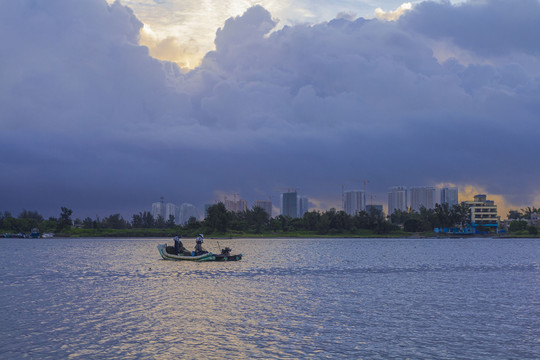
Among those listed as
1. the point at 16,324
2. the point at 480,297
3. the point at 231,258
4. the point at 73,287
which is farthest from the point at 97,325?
the point at 231,258

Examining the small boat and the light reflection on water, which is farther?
the small boat

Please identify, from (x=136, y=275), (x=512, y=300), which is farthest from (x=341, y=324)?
(x=136, y=275)

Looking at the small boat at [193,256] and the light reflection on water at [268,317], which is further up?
the small boat at [193,256]

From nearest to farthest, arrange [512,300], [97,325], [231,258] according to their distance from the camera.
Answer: [97,325] → [512,300] → [231,258]

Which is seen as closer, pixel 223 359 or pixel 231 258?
pixel 223 359

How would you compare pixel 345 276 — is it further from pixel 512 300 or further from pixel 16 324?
pixel 16 324

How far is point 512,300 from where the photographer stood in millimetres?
48500

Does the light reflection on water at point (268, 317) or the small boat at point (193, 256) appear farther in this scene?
the small boat at point (193, 256)

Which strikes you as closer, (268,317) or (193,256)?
(268,317)

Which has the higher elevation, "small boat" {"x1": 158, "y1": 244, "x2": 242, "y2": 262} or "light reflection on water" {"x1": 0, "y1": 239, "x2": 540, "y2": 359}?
"small boat" {"x1": 158, "y1": 244, "x2": 242, "y2": 262}

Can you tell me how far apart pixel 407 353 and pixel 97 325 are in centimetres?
2042

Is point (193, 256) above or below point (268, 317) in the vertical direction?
above

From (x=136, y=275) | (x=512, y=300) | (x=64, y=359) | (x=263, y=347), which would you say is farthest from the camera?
(x=136, y=275)

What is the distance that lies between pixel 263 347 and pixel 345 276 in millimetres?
45111
